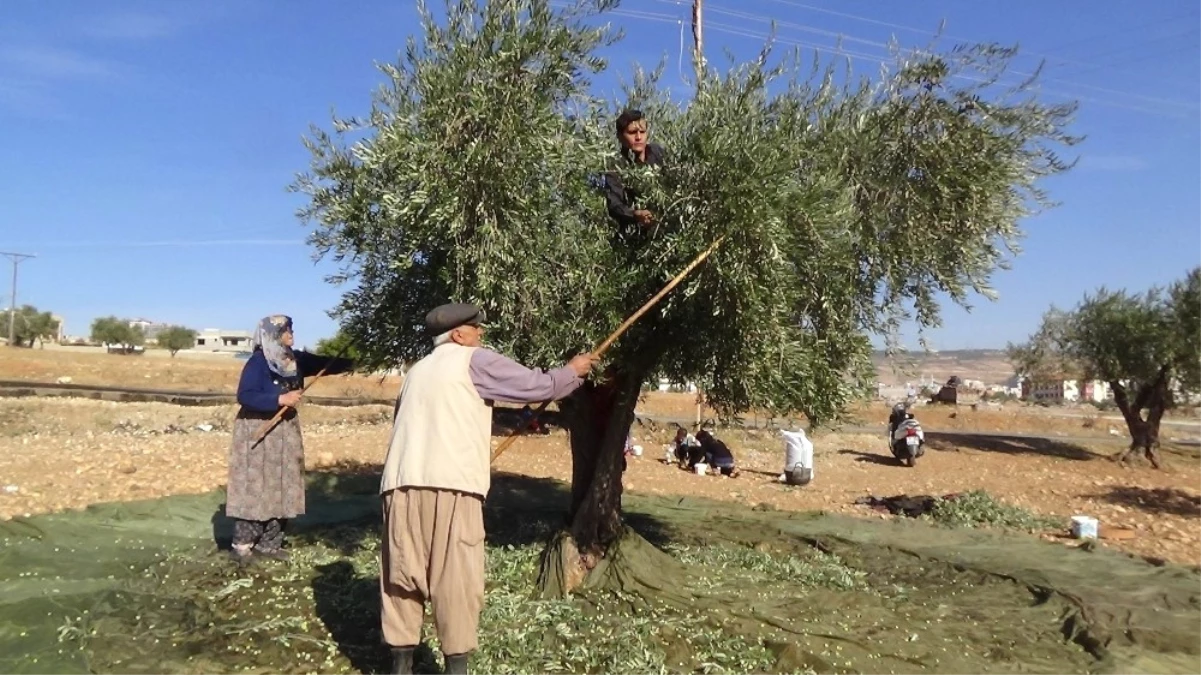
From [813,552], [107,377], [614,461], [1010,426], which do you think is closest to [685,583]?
[614,461]

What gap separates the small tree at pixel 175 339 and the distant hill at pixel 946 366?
72743 millimetres

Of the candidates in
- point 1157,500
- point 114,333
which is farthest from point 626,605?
point 114,333

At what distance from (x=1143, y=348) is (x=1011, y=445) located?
5010 mm

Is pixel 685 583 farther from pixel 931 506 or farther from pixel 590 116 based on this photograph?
pixel 931 506

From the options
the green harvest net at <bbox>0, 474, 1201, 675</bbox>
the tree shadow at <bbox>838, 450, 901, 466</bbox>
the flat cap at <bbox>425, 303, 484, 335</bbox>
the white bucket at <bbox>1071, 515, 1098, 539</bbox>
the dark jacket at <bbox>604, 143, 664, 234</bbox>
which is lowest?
the green harvest net at <bbox>0, 474, 1201, 675</bbox>

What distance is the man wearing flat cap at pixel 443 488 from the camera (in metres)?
5.27

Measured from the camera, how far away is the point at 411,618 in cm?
542

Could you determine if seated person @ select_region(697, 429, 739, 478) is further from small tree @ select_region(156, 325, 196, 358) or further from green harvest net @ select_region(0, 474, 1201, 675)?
small tree @ select_region(156, 325, 196, 358)

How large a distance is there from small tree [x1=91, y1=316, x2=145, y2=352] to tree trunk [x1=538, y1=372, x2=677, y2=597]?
93.3 m

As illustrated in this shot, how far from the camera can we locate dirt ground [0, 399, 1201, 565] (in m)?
11.8

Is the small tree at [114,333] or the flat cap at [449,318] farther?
the small tree at [114,333]

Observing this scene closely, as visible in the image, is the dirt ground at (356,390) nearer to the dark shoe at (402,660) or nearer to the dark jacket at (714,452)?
the dark jacket at (714,452)

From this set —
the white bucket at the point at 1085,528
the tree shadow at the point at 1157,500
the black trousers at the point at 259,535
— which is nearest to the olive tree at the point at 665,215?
the black trousers at the point at 259,535

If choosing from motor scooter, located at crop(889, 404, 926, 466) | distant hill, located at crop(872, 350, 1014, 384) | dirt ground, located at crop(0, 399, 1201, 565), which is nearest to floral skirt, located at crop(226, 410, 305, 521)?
dirt ground, located at crop(0, 399, 1201, 565)
